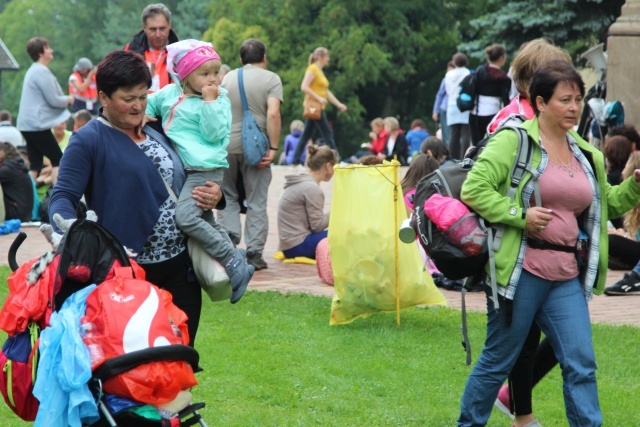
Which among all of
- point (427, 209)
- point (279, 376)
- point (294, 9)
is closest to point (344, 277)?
point (279, 376)

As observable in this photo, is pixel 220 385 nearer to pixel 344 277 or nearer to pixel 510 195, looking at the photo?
pixel 344 277

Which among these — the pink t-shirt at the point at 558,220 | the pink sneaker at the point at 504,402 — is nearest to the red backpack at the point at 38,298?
the pink t-shirt at the point at 558,220

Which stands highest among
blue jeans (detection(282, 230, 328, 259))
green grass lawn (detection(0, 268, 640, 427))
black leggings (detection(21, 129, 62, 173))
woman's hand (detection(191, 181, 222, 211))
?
woman's hand (detection(191, 181, 222, 211))

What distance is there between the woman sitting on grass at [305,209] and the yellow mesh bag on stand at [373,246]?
2.87 m

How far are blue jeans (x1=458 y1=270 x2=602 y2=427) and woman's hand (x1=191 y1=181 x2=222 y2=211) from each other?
51.4 inches

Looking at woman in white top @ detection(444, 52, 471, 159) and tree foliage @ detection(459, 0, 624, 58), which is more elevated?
tree foliage @ detection(459, 0, 624, 58)

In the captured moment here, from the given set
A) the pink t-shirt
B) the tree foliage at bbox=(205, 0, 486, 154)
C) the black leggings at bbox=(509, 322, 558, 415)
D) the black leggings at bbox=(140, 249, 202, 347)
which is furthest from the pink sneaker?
the tree foliage at bbox=(205, 0, 486, 154)

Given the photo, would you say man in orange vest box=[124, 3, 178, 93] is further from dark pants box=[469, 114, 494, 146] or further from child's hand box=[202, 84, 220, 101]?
dark pants box=[469, 114, 494, 146]

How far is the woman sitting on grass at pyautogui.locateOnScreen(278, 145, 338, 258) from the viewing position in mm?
11008

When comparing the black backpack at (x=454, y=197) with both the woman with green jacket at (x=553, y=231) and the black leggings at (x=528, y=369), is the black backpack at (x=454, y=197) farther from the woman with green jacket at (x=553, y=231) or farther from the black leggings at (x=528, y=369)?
the black leggings at (x=528, y=369)

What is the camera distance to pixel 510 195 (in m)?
4.94

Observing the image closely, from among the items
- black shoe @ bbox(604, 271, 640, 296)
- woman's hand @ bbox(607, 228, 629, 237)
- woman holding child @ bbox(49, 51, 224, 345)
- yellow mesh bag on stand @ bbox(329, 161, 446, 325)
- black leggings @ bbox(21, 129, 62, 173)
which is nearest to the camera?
woman holding child @ bbox(49, 51, 224, 345)

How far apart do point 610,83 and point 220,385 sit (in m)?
9.38

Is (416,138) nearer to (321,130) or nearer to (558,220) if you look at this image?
(321,130)
